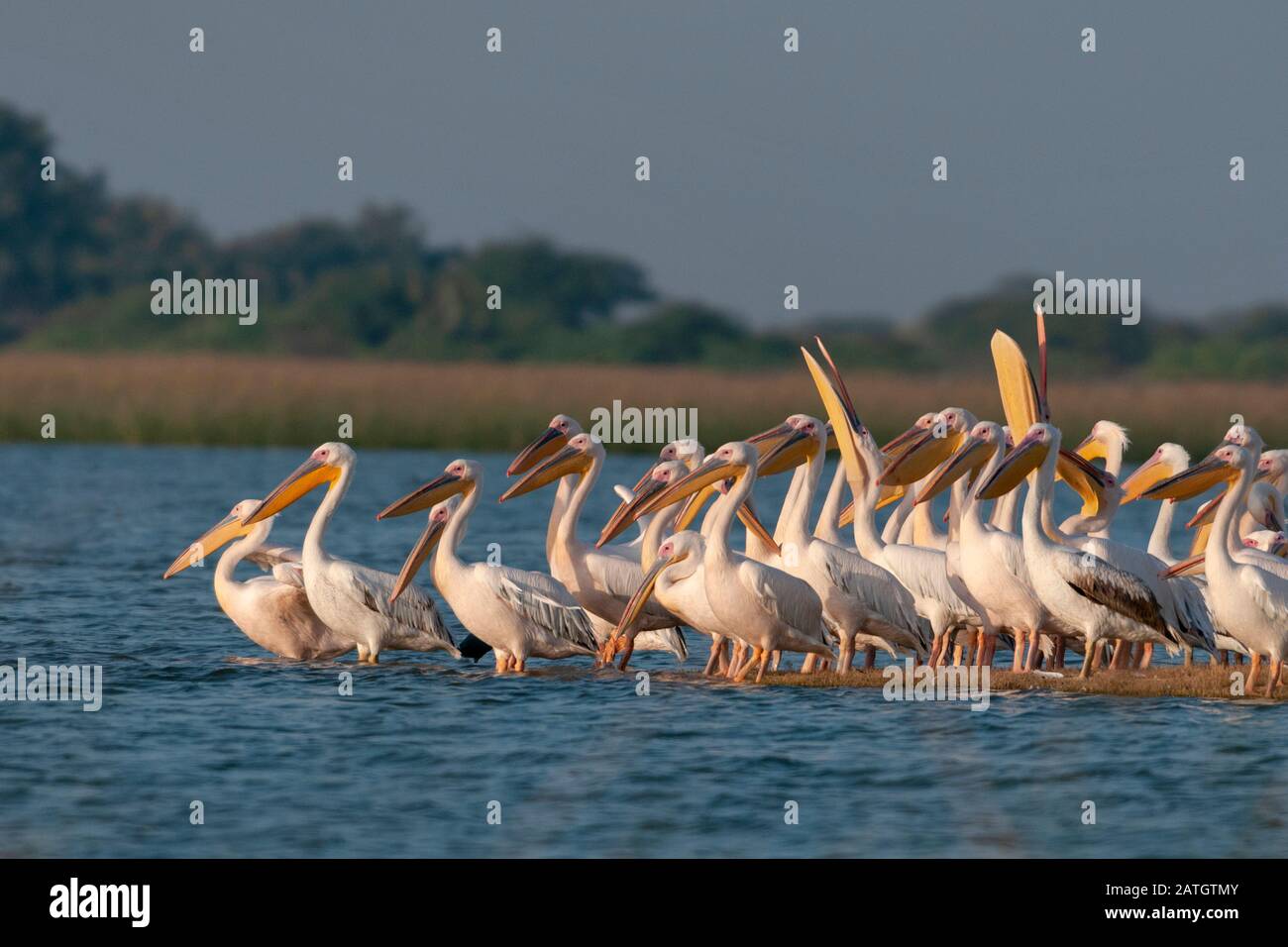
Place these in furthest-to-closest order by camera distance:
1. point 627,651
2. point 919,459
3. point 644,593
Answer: point 919,459 < point 627,651 < point 644,593

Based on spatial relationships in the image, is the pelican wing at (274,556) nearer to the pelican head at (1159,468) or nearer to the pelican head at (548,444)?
the pelican head at (548,444)

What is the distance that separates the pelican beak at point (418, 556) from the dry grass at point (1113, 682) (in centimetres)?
185

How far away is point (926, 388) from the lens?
27.2 metres

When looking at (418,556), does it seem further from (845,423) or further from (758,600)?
(845,423)

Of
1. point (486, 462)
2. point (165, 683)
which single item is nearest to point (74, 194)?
point (486, 462)

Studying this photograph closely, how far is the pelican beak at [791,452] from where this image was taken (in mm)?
11734

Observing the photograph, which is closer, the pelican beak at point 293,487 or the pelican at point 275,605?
the pelican at point 275,605

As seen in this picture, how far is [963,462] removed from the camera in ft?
36.8

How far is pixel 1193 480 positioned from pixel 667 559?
261 cm

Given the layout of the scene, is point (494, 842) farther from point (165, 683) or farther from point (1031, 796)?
point (165, 683)

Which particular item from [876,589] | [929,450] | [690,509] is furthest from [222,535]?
[929,450]

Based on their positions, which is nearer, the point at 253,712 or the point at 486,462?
the point at 253,712

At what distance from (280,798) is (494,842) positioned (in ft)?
3.35

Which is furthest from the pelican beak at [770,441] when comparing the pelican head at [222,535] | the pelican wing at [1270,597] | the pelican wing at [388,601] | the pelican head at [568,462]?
the pelican wing at [1270,597]
